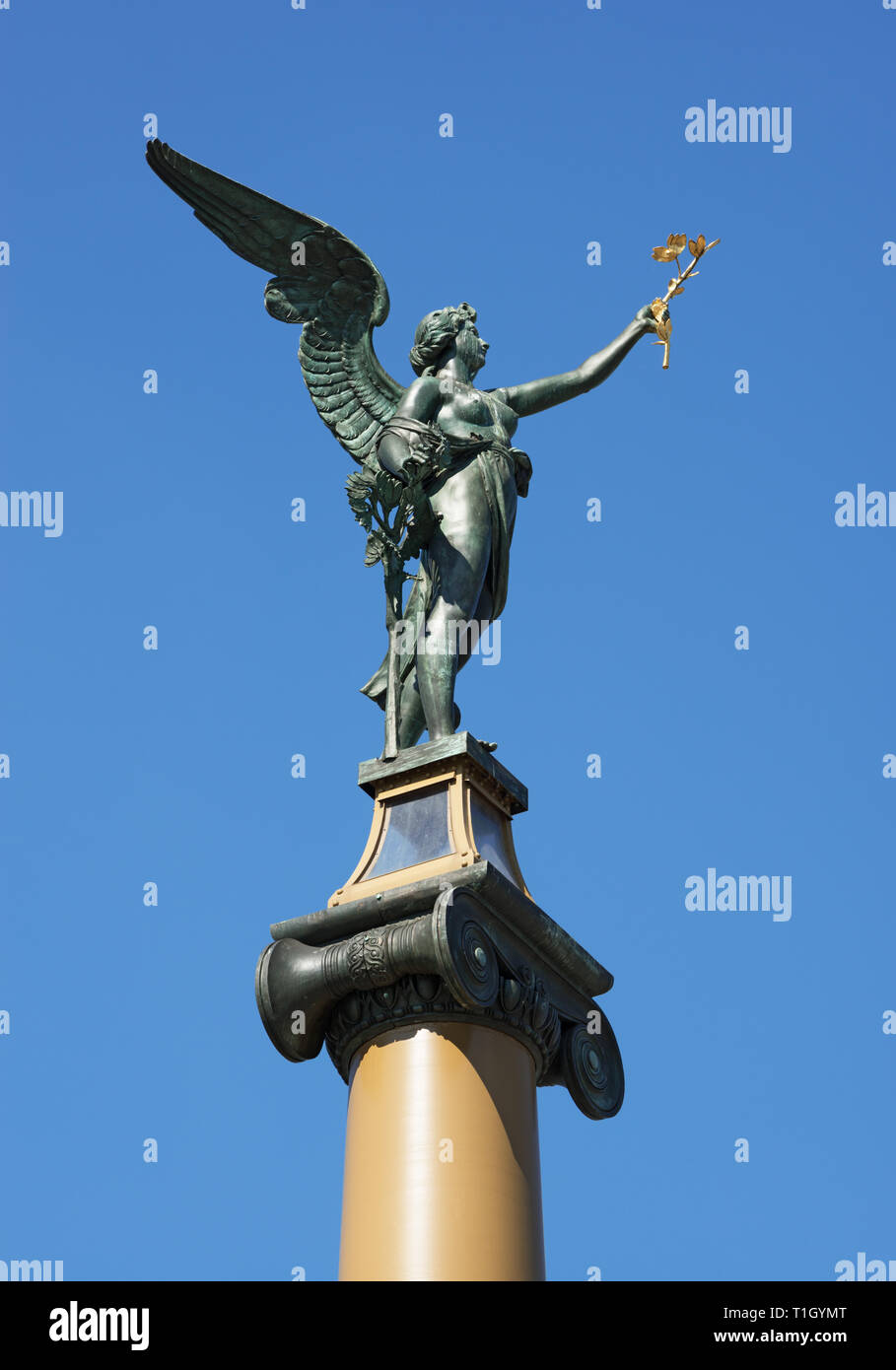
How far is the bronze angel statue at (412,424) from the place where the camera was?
1517 cm

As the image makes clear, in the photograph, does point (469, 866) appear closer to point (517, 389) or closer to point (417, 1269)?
point (417, 1269)

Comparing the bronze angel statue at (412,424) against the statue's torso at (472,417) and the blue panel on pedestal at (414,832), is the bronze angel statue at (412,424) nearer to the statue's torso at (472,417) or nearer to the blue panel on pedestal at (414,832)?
the statue's torso at (472,417)

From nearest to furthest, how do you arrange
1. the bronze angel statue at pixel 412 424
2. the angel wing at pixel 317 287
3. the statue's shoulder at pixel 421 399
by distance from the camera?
1. the bronze angel statue at pixel 412 424
2. the statue's shoulder at pixel 421 399
3. the angel wing at pixel 317 287

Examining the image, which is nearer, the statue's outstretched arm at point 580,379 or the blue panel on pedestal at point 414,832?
the blue panel on pedestal at point 414,832

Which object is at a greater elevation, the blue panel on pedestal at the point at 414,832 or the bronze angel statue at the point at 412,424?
the bronze angel statue at the point at 412,424

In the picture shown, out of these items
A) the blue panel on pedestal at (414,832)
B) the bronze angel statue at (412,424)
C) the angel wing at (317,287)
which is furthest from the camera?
the angel wing at (317,287)

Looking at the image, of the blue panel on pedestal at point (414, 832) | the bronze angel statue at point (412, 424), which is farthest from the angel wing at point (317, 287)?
the blue panel on pedestal at point (414, 832)

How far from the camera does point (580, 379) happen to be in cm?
1706

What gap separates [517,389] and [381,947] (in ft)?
18.3

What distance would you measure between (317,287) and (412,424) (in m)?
2.49

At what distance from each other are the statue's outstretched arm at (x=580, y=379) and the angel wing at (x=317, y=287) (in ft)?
3.53

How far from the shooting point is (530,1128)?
13008 millimetres
